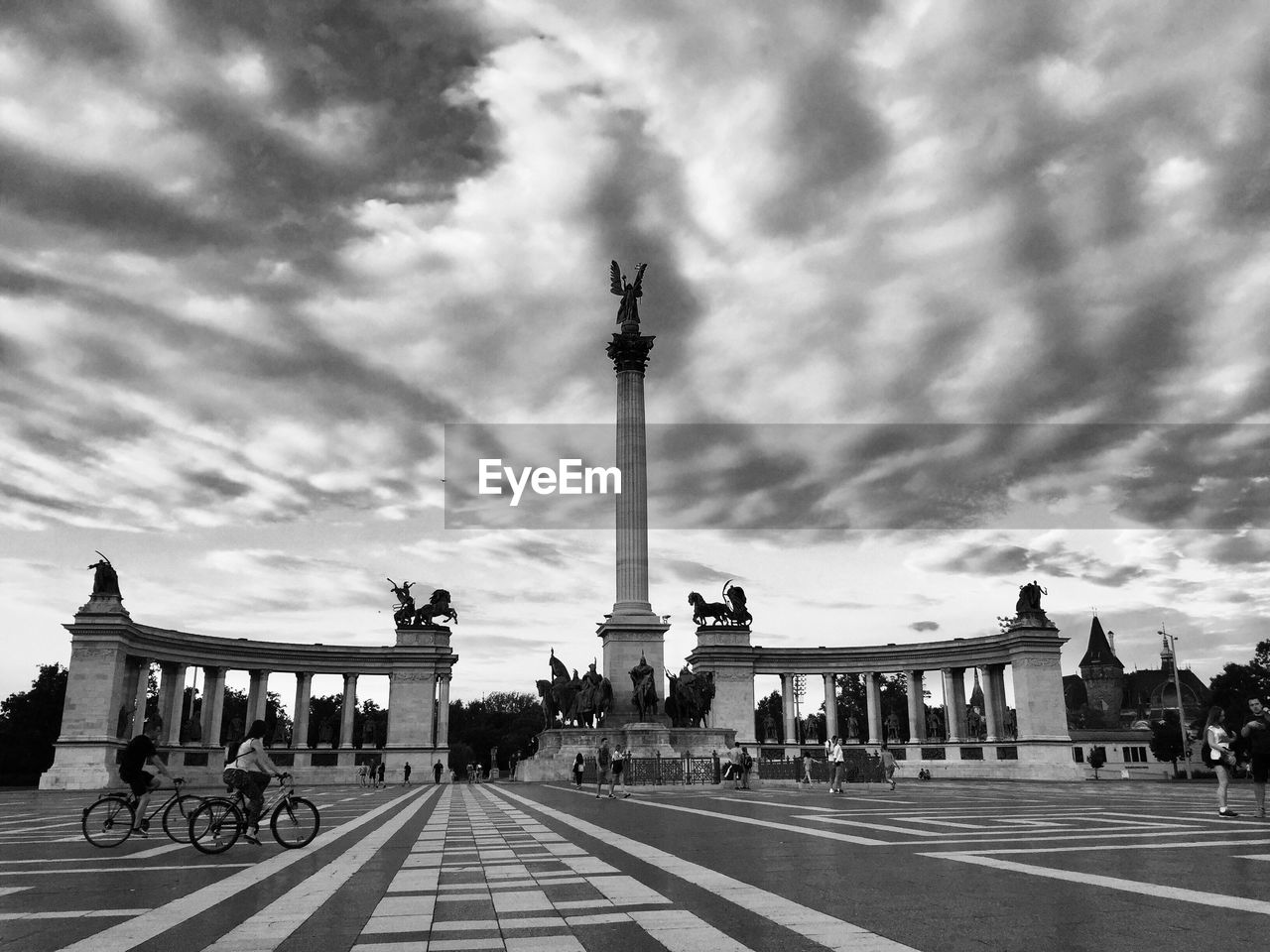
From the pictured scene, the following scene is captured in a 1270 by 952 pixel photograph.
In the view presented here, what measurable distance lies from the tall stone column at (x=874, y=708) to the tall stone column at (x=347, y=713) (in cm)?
4777

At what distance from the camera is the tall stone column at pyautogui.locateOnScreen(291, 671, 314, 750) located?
8288 centimetres

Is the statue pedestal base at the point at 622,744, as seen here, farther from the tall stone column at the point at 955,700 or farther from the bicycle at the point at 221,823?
the bicycle at the point at 221,823

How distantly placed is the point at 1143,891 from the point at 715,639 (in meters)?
84.5

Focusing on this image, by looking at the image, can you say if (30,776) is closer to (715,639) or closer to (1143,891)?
(715,639)

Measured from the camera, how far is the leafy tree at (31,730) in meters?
80.9

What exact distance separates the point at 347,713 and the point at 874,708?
48907 mm

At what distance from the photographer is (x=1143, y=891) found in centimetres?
955

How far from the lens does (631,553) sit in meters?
63.5

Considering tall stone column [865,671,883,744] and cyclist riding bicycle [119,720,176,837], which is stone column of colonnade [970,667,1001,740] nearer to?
tall stone column [865,671,883,744]

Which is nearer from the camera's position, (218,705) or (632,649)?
(632,649)

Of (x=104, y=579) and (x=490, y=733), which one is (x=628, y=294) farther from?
(x=490, y=733)

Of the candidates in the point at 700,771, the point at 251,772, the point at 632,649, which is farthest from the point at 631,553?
the point at 251,772

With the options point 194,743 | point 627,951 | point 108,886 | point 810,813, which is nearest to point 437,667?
point 194,743

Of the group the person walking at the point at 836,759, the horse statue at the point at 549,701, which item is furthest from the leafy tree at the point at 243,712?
the person walking at the point at 836,759
